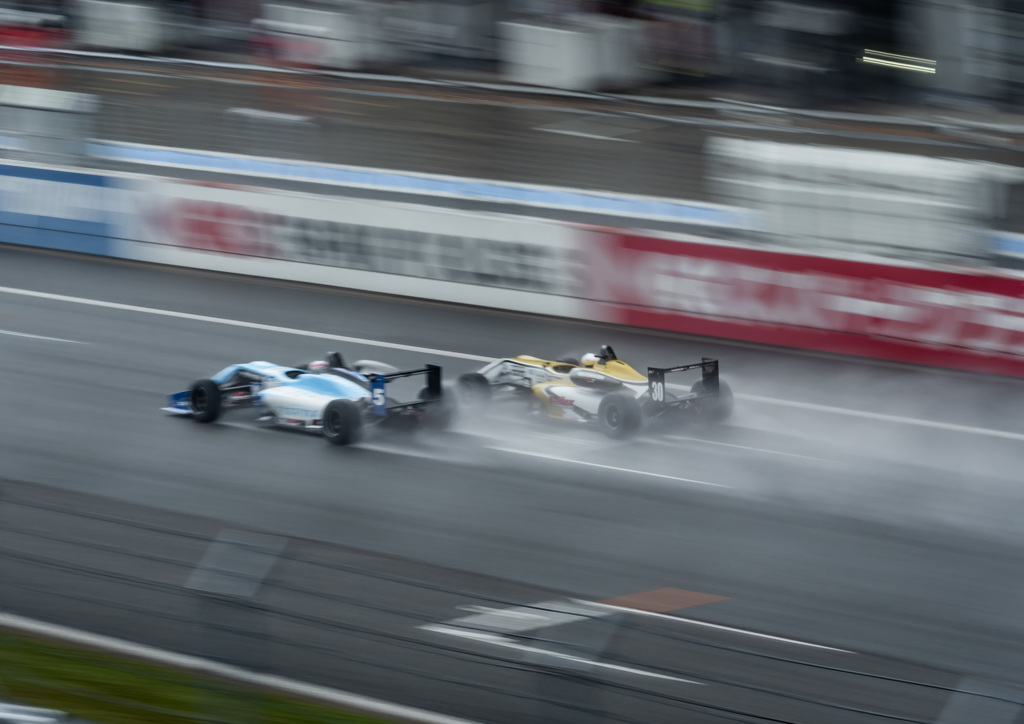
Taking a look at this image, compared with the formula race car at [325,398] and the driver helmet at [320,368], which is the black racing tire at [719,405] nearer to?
the formula race car at [325,398]

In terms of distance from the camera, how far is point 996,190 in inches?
542

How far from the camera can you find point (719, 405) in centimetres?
1123

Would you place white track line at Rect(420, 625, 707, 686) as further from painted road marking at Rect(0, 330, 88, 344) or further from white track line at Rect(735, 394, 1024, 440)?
painted road marking at Rect(0, 330, 88, 344)

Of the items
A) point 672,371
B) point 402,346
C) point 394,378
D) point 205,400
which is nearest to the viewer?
point 672,371

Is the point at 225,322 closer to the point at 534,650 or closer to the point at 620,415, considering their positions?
the point at 620,415

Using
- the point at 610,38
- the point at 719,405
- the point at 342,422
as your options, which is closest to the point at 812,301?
the point at 719,405

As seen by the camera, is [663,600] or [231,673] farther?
[663,600]

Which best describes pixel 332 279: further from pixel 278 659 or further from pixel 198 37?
pixel 198 37

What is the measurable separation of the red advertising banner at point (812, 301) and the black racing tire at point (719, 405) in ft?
9.50

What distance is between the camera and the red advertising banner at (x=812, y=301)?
12.9 metres

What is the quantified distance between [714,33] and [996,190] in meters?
14.0

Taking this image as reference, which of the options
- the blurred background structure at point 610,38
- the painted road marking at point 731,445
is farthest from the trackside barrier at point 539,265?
the blurred background structure at point 610,38

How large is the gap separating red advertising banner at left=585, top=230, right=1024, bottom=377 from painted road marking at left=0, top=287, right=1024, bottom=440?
5.23 feet

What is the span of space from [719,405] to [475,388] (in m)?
2.10
